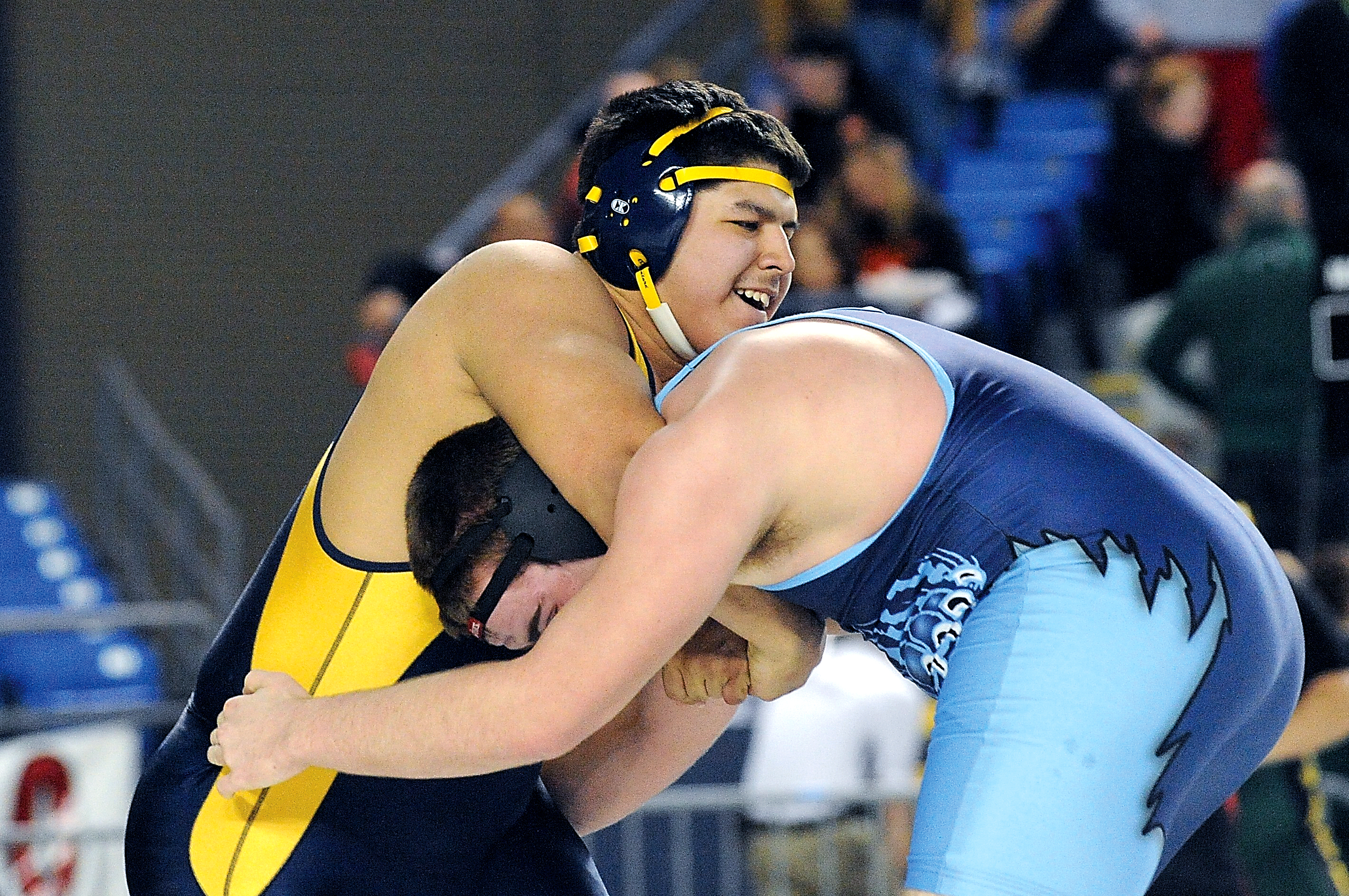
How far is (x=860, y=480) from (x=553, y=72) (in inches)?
383

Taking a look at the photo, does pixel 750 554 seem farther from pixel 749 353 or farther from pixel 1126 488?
pixel 1126 488

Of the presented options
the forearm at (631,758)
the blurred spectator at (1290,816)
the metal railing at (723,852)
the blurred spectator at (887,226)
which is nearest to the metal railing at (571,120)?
the blurred spectator at (887,226)

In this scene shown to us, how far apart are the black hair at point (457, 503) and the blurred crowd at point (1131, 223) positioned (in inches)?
105

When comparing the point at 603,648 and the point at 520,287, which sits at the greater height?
the point at 520,287

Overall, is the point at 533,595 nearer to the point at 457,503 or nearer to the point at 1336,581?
the point at 457,503

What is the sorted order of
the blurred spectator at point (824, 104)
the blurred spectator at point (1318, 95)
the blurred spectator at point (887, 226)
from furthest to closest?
the blurred spectator at point (824, 104)
the blurred spectator at point (887, 226)
the blurred spectator at point (1318, 95)

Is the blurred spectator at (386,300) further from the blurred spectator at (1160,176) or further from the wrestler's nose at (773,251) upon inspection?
the wrestler's nose at (773,251)

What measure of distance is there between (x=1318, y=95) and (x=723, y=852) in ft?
15.1

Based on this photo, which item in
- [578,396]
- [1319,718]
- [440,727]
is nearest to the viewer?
[440,727]

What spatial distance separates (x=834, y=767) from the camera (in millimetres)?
6312

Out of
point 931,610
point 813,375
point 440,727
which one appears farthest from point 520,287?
point 931,610

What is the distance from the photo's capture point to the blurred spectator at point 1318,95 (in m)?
7.91

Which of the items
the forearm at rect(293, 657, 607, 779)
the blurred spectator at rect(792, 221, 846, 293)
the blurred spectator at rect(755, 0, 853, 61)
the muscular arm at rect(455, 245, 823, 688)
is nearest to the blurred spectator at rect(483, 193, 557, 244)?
the blurred spectator at rect(792, 221, 846, 293)

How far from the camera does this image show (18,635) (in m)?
7.71
